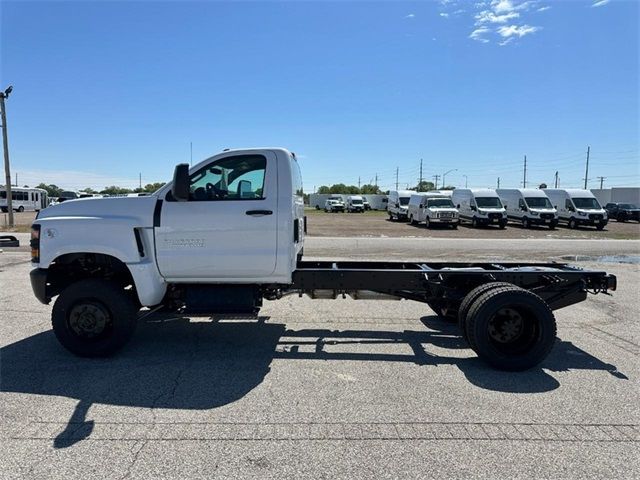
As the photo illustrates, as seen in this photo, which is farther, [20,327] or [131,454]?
[20,327]

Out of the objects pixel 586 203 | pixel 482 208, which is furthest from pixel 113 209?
pixel 586 203

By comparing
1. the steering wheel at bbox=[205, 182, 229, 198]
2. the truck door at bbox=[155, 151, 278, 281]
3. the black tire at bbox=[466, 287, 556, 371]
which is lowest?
the black tire at bbox=[466, 287, 556, 371]

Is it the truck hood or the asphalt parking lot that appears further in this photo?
the truck hood

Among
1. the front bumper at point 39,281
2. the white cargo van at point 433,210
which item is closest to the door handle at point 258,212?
the front bumper at point 39,281

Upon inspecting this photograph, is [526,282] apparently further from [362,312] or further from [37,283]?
[37,283]

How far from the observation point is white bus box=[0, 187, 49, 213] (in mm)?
47750

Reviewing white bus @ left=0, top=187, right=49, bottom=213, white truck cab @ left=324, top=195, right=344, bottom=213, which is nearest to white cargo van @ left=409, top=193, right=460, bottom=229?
white truck cab @ left=324, top=195, right=344, bottom=213

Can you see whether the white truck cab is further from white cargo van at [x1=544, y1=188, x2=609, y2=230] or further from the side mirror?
the side mirror

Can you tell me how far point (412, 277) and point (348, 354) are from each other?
1.16 metres

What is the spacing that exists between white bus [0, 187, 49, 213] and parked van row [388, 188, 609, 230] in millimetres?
38509

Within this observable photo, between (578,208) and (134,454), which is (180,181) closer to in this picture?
(134,454)

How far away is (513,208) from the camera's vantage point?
34.1 meters

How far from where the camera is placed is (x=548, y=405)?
13.3ft

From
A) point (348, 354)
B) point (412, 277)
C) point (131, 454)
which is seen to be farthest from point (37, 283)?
point (412, 277)
